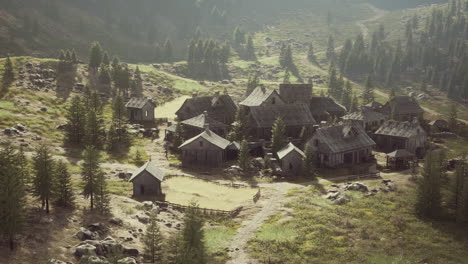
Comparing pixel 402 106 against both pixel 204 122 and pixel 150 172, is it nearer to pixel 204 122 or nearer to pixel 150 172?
pixel 204 122

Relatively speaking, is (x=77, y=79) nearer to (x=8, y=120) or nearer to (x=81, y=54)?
(x=8, y=120)

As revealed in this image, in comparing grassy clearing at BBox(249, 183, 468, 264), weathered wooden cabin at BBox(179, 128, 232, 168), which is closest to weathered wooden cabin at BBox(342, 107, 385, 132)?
weathered wooden cabin at BBox(179, 128, 232, 168)

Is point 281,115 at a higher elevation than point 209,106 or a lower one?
lower

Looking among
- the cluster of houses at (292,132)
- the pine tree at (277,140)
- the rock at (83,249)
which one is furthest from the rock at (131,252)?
the pine tree at (277,140)

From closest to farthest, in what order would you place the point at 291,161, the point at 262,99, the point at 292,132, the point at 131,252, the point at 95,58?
the point at 131,252 → the point at 291,161 → the point at 292,132 → the point at 262,99 → the point at 95,58

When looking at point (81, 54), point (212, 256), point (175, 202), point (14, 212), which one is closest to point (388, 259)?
point (212, 256)

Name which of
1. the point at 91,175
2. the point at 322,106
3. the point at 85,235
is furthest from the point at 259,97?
the point at 85,235
